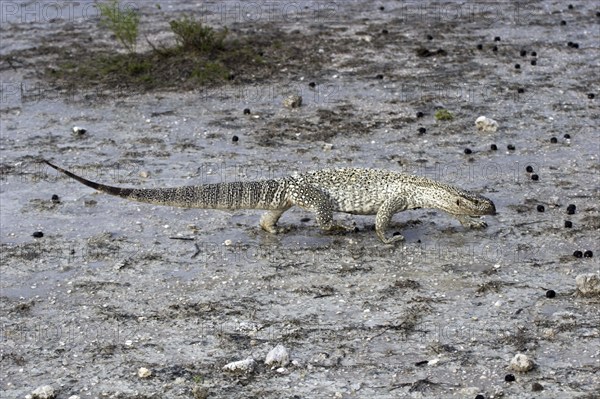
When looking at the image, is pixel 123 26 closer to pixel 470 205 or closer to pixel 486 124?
pixel 486 124

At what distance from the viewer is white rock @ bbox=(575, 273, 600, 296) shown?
10.8 metres

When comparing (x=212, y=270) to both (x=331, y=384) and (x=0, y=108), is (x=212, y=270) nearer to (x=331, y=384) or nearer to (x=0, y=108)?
(x=331, y=384)

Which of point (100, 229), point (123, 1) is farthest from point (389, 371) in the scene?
point (123, 1)

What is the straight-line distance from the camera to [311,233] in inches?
507

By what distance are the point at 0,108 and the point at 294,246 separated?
782 cm

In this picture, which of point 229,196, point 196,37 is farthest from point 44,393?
point 196,37

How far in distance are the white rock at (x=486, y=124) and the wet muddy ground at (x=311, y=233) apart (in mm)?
129

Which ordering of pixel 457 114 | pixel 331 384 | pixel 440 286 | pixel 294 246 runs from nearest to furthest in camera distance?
pixel 331 384, pixel 440 286, pixel 294 246, pixel 457 114

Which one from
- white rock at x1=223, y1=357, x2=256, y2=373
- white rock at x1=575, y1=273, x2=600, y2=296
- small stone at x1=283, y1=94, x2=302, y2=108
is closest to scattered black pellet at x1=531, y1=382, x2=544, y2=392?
white rock at x1=575, y1=273, x2=600, y2=296

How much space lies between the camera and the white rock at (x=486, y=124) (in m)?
16.2

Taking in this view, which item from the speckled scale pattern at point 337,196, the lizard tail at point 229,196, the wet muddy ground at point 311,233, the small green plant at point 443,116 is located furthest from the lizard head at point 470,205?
the small green plant at point 443,116

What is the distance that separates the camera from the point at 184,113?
17.6 metres

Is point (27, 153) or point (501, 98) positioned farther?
point (501, 98)

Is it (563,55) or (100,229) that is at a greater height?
(563,55)
